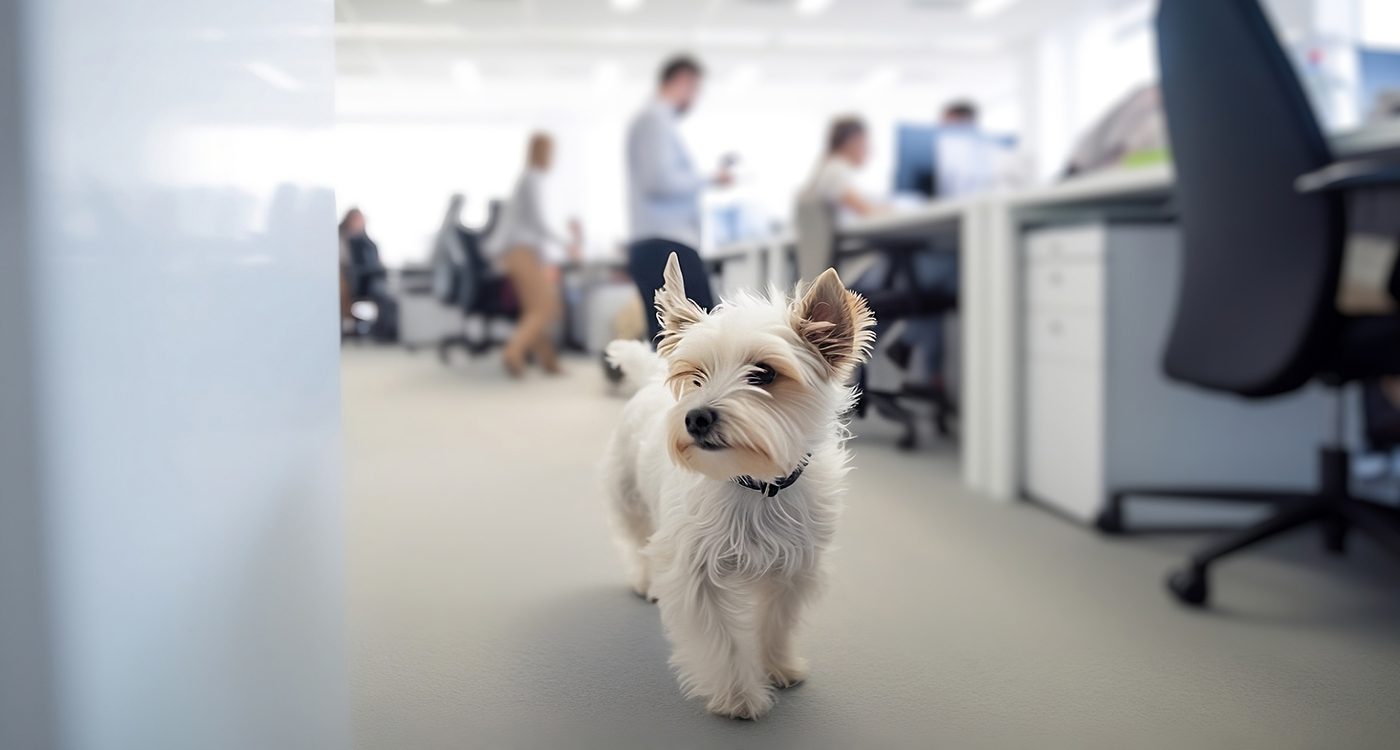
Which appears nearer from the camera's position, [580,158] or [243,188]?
[243,188]

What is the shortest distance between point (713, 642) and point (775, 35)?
7.12 meters

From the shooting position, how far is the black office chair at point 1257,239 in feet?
4.14

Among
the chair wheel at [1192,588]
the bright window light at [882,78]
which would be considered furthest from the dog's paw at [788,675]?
the bright window light at [882,78]

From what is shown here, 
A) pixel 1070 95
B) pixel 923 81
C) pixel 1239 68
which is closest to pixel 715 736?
pixel 1239 68

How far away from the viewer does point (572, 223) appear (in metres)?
0.83

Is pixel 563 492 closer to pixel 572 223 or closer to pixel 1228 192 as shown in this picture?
pixel 572 223

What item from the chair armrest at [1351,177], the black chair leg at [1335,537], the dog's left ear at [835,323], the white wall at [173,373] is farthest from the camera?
the black chair leg at [1335,537]

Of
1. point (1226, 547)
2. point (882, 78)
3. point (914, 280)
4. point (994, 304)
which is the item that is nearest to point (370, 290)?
point (914, 280)

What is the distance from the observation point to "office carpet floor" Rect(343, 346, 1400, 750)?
66 centimetres

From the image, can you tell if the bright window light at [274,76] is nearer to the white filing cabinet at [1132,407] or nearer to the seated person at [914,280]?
the seated person at [914,280]

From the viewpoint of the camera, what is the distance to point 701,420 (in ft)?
2.01

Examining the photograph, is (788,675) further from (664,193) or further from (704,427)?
(664,193)

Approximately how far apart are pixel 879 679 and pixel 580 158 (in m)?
0.63

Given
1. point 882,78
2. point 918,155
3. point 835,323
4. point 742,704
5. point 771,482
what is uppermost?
point 882,78
